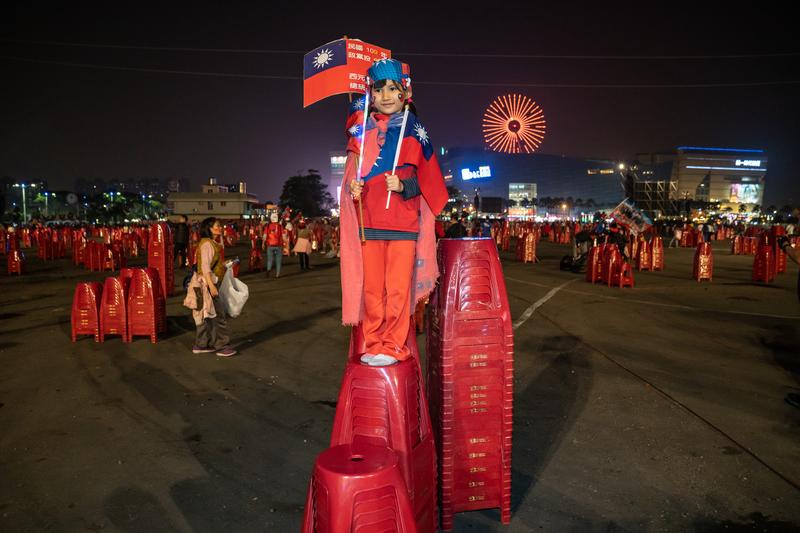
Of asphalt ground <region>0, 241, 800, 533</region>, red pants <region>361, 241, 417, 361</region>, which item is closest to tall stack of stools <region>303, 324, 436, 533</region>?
red pants <region>361, 241, 417, 361</region>

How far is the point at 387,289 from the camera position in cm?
305

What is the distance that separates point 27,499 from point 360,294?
2878 mm

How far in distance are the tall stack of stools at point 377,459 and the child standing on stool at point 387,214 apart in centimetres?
20

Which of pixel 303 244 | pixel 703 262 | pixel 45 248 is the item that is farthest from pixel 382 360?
pixel 45 248

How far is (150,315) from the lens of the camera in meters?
7.97

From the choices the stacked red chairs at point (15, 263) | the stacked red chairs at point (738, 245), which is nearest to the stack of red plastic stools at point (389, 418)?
the stacked red chairs at point (15, 263)

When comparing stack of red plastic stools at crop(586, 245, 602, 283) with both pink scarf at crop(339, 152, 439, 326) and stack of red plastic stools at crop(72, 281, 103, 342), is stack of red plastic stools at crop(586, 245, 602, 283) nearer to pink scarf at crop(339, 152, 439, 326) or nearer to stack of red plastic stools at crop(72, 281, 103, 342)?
stack of red plastic stools at crop(72, 281, 103, 342)

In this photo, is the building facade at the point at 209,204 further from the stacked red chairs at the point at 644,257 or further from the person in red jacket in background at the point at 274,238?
the stacked red chairs at the point at 644,257

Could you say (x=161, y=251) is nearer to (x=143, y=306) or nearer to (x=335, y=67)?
(x=143, y=306)

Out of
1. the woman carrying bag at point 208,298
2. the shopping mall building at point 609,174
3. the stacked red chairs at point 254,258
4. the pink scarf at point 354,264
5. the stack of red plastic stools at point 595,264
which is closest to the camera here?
the pink scarf at point 354,264

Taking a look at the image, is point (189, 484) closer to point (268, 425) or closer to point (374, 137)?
point (268, 425)

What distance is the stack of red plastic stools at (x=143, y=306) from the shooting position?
7.95m

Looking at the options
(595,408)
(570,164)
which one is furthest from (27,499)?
(570,164)

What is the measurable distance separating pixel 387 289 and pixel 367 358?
0.47 m
